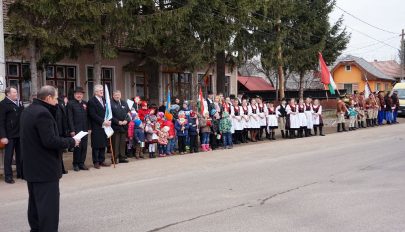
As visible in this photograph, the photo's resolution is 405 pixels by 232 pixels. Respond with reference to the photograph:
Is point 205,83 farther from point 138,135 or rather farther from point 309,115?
point 138,135

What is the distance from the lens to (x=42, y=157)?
5535 millimetres

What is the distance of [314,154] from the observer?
44.9 ft

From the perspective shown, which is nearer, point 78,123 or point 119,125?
point 78,123

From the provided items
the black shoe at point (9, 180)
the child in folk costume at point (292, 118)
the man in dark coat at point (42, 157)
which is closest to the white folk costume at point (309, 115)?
the child in folk costume at point (292, 118)

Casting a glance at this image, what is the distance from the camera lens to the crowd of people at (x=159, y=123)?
10438 millimetres

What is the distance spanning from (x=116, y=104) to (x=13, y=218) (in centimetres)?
603

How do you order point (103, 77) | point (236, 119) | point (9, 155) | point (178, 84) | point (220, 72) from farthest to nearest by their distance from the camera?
point (178, 84) → point (220, 72) → point (103, 77) → point (236, 119) → point (9, 155)

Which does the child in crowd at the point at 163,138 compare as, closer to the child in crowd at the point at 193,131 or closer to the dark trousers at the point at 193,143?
the child in crowd at the point at 193,131

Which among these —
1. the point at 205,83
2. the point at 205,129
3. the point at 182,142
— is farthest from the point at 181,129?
the point at 205,83

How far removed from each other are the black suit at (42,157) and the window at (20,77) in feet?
51.0

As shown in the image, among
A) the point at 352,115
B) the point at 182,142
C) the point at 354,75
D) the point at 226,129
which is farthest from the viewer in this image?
the point at 354,75

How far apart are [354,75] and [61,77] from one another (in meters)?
47.8

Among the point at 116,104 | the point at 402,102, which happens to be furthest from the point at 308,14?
the point at 116,104

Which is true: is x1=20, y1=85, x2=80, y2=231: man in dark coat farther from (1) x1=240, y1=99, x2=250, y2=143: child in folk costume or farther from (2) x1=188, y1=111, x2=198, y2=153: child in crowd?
(1) x1=240, y1=99, x2=250, y2=143: child in folk costume
